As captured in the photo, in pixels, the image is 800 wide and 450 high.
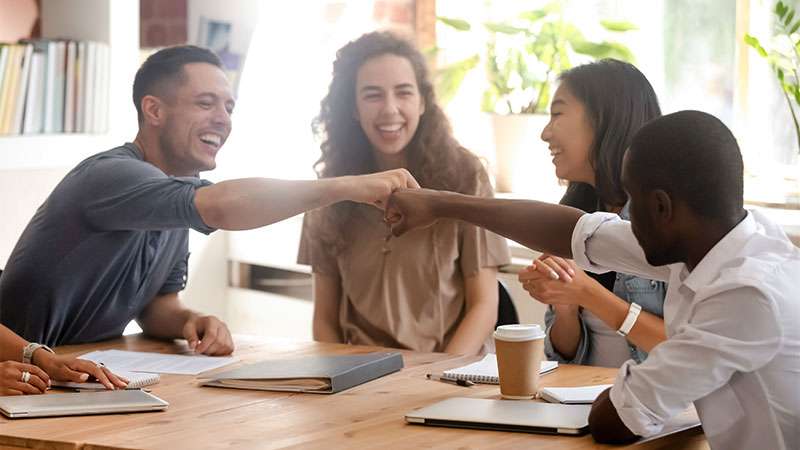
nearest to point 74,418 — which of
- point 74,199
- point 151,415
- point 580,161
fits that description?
point 151,415

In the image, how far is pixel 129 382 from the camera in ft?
7.22

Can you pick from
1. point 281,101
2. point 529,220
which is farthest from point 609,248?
point 281,101

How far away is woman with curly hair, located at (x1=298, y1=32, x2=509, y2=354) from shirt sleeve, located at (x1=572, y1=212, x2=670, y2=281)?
3.09 feet

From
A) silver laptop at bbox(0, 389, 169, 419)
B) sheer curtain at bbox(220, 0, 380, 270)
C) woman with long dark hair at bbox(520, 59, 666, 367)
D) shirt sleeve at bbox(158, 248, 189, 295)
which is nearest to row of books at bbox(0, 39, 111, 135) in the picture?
sheer curtain at bbox(220, 0, 380, 270)

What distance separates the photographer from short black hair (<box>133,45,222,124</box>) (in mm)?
3027

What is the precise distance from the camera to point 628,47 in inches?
159

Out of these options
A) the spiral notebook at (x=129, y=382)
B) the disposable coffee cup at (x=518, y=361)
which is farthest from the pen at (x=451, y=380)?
the spiral notebook at (x=129, y=382)

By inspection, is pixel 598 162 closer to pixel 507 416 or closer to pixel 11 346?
pixel 507 416

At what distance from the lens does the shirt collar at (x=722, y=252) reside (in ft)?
5.67

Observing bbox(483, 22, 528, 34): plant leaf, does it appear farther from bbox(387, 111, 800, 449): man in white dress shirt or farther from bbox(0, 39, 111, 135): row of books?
bbox(387, 111, 800, 449): man in white dress shirt

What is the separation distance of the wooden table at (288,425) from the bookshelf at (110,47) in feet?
6.24

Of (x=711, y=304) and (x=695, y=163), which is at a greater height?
(x=695, y=163)

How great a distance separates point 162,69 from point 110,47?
3.81 ft

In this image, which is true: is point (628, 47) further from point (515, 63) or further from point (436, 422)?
point (436, 422)
